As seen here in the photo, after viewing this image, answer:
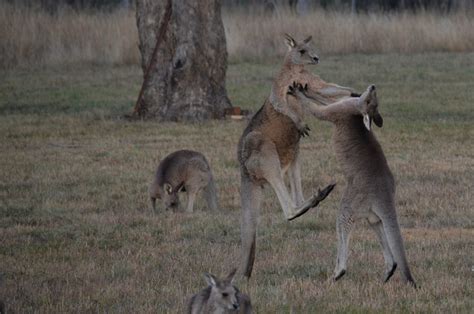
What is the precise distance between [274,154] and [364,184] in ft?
3.25

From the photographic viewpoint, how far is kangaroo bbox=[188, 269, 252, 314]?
5773 mm

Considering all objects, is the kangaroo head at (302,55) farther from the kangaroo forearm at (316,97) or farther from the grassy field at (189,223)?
the grassy field at (189,223)

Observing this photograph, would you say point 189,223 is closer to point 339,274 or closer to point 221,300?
point 339,274

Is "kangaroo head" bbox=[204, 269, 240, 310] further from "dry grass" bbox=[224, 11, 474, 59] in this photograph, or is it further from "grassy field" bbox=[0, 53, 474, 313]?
"dry grass" bbox=[224, 11, 474, 59]

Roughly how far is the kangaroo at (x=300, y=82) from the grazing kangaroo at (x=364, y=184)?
51cm

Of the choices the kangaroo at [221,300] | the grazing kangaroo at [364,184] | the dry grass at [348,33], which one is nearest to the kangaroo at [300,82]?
the grazing kangaroo at [364,184]

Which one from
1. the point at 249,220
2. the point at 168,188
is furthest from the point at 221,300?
the point at 168,188

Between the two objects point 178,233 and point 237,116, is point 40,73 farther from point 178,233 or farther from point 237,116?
point 178,233

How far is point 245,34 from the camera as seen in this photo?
92.3 ft

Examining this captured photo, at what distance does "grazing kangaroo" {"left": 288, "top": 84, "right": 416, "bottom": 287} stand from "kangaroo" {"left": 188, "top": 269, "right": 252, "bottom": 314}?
4.66ft

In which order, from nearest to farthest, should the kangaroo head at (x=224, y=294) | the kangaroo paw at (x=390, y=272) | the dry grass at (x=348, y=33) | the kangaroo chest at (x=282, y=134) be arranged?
the kangaroo head at (x=224, y=294)
the kangaroo paw at (x=390, y=272)
the kangaroo chest at (x=282, y=134)
the dry grass at (x=348, y=33)

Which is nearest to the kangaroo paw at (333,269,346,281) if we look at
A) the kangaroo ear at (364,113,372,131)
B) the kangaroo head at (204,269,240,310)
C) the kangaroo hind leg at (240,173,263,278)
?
the kangaroo hind leg at (240,173,263,278)

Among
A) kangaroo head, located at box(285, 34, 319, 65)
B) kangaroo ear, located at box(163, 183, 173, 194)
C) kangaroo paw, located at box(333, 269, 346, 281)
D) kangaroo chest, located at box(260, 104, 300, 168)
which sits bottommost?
kangaroo ear, located at box(163, 183, 173, 194)

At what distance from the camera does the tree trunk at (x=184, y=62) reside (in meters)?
17.2
